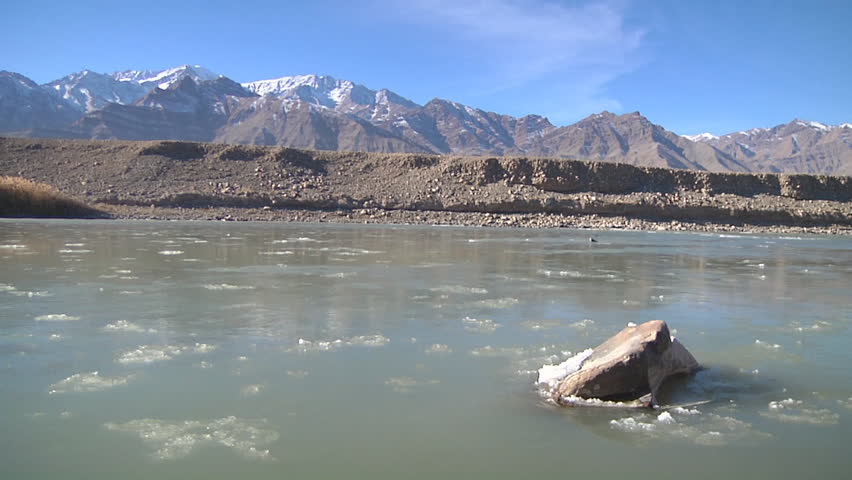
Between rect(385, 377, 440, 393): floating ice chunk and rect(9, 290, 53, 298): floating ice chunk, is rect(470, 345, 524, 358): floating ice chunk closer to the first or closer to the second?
rect(385, 377, 440, 393): floating ice chunk

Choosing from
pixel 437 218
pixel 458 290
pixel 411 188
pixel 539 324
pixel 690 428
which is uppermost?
pixel 411 188

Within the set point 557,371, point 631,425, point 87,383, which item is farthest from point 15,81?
point 631,425

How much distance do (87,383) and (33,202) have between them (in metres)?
32.6

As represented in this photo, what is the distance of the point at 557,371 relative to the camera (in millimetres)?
5781

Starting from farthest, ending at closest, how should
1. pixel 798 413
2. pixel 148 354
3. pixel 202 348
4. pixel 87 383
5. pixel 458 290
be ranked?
1. pixel 458 290
2. pixel 202 348
3. pixel 148 354
4. pixel 87 383
5. pixel 798 413

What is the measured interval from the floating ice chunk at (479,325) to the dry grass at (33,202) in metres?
31.1

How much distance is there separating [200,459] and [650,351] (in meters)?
3.71

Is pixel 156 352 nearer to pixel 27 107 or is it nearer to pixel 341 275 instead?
pixel 341 275

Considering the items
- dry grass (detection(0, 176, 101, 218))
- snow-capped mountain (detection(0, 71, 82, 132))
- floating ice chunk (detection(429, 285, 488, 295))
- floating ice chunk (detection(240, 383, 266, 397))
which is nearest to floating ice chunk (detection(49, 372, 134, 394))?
floating ice chunk (detection(240, 383, 266, 397))

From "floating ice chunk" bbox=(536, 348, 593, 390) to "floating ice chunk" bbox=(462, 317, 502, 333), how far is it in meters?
1.95

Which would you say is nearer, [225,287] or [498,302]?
[498,302]

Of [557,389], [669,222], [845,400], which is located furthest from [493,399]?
[669,222]

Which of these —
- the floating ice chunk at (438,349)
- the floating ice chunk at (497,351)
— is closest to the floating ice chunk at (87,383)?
the floating ice chunk at (438,349)

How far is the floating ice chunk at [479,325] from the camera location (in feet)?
25.8
